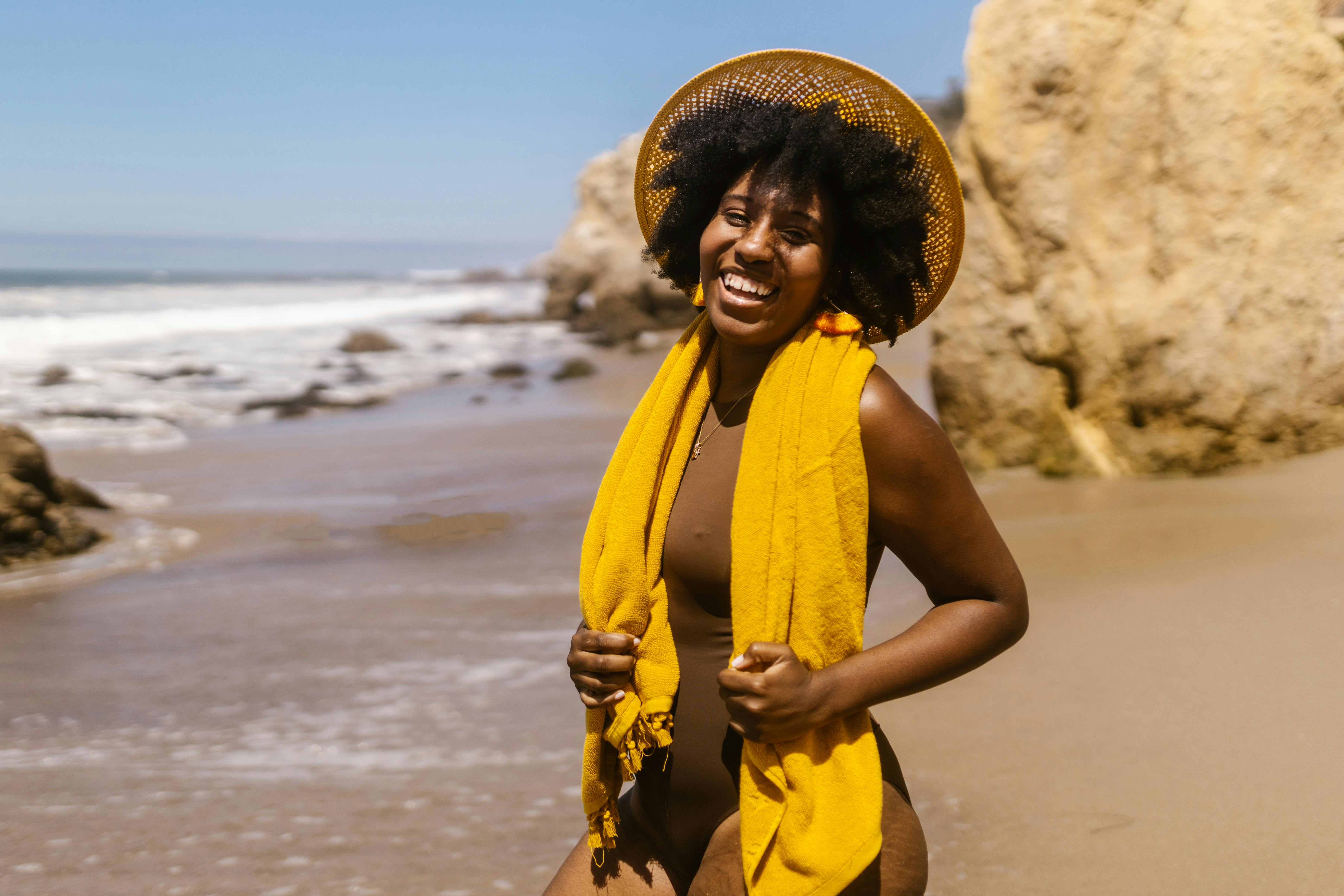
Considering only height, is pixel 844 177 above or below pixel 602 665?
above

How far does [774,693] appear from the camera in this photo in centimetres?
165

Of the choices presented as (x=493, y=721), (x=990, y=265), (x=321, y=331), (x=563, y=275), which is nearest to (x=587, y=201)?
(x=563, y=275)

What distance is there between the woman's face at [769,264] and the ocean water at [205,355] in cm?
1101

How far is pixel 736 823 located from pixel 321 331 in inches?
1165

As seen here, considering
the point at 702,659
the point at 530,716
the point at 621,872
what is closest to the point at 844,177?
the point at 702,659

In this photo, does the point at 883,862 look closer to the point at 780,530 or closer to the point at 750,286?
the point at 780,530

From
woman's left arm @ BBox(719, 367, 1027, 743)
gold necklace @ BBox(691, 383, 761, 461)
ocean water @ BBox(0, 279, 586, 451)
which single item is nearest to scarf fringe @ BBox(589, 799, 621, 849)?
woman's left arm @ BBox(719, 367, 1027, 743)

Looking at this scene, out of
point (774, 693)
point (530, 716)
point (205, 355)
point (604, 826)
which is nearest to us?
point (774, 693)

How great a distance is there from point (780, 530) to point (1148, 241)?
5710 millimetres

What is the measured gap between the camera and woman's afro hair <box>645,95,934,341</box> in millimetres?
1894

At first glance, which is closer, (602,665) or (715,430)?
(602,665)

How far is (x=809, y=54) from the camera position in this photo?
195 centimetres

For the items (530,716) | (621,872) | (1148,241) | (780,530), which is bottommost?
(530,716)

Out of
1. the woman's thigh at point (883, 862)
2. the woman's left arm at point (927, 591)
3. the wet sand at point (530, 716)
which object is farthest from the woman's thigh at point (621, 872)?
the wet sand at point (530, 716)
